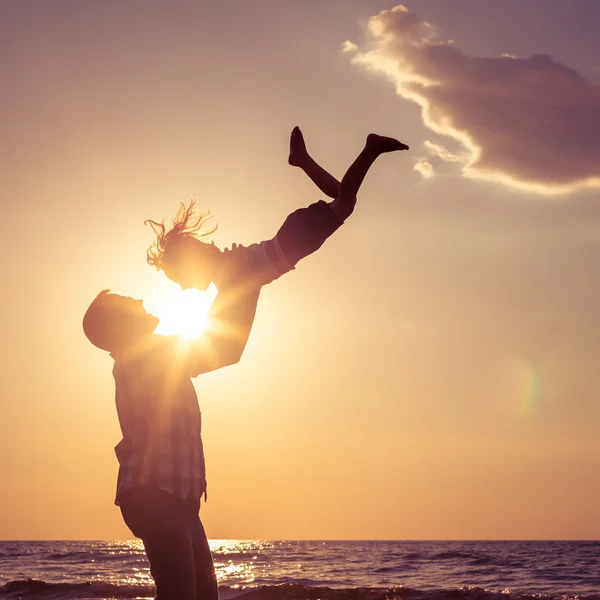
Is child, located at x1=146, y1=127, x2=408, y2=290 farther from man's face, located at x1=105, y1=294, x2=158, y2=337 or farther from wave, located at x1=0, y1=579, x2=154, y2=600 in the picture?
wave, located at x1=0, y1=579, x2=154, y2=600


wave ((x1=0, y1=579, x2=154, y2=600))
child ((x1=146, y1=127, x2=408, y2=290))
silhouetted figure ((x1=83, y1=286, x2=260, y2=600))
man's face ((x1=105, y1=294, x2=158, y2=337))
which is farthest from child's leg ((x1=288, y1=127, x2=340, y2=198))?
wave ((x1=0, y1=579, x2=154, y2=600))

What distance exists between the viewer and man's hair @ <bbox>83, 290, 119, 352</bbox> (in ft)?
12.4

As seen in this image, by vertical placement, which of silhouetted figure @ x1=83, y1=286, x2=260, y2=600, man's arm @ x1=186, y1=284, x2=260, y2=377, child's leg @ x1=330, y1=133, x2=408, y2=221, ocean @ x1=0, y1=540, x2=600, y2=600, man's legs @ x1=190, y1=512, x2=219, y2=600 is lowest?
ocean @ x1=0, y1=540, x2=600, y2=600

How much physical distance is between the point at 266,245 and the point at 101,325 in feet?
3.14

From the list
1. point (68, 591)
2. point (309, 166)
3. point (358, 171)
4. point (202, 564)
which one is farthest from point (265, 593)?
point (358, 171)

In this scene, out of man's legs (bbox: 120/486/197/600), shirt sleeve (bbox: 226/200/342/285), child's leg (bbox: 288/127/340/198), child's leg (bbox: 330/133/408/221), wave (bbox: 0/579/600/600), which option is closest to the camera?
man's legs (bbox: 120/486/197/600)

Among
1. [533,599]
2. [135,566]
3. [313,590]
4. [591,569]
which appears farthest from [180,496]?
[591,569]

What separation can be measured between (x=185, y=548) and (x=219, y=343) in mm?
933

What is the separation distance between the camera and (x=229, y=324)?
11.3 ft

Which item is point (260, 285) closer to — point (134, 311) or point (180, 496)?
point (134, 311)

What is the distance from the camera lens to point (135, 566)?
96.2ft

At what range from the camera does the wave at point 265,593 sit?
17625mm

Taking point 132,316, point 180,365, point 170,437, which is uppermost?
point 132,316

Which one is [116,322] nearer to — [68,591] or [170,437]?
[170,437]
